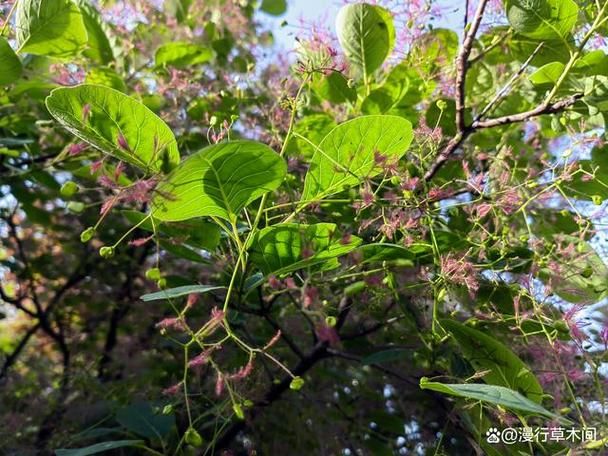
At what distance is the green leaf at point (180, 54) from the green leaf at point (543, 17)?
0.69m

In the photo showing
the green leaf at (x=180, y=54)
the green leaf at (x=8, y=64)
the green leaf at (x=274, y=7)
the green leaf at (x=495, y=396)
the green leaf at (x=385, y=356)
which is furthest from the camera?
the green leaf at (x=274, y=7)

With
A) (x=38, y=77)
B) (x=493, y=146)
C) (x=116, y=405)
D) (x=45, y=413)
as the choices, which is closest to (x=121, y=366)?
(x=45, y=413)

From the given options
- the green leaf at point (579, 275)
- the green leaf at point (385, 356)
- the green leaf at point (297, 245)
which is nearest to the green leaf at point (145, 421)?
the green leaf at point (385, 356)

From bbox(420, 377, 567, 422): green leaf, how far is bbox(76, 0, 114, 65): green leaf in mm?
979

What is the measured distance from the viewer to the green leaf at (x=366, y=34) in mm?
1117

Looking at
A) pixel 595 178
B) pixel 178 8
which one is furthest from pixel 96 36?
pixel 595 178

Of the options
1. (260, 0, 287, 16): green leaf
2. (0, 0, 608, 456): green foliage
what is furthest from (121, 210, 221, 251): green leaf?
(260, 0, 287, 16): green leaf

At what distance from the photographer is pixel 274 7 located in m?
1.95

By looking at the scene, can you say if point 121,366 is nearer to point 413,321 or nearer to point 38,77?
point 38,77

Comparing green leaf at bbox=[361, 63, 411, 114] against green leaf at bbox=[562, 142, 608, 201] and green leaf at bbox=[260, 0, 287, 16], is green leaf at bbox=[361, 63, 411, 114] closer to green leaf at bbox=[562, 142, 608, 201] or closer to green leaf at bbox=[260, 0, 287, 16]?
green leaf at bbox=[562, 142, 608, 201]

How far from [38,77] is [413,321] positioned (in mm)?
901

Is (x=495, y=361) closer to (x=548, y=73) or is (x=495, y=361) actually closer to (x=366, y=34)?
(x=548, y=73)

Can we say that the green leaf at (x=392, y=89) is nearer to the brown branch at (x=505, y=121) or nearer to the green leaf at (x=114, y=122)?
the brown branch at (x=505, y=121)

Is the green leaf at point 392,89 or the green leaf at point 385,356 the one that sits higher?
the green leaf at point 392,89
